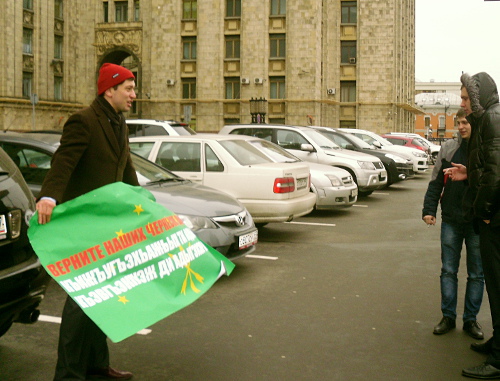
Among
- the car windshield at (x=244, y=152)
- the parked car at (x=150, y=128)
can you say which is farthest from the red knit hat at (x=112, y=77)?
the parked car at (x=150, y=128)

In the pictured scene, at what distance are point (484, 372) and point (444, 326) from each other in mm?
1095

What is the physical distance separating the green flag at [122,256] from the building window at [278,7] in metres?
45.6

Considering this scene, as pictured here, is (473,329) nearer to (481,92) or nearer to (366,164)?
(481,92)

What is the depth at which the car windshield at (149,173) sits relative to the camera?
8.36m

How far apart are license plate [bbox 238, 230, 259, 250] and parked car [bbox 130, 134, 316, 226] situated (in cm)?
213

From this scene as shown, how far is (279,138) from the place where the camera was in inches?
630

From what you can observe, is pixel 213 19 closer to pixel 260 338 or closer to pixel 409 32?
pixel 409 32

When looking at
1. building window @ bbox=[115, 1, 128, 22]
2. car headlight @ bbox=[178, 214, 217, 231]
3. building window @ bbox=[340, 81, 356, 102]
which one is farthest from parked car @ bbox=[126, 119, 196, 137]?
building window @ bbox=[115, 1, 128, 22]

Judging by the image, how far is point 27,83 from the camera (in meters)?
46.2

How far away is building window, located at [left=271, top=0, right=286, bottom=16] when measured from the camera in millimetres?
47906

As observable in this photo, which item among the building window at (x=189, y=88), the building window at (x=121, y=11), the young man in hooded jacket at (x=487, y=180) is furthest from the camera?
the building window at (x=121, y=11)

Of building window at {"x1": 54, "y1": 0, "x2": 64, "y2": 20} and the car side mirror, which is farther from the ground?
building window at {"x1": 54, "y1": 0, "x2": 64, "y2": 20}

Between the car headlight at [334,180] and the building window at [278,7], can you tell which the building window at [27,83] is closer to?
the building window at [278,7]

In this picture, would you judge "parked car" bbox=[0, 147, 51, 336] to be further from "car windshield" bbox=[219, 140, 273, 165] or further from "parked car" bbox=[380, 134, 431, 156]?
"parked car" bbox=[380, 134, 431, 156]
